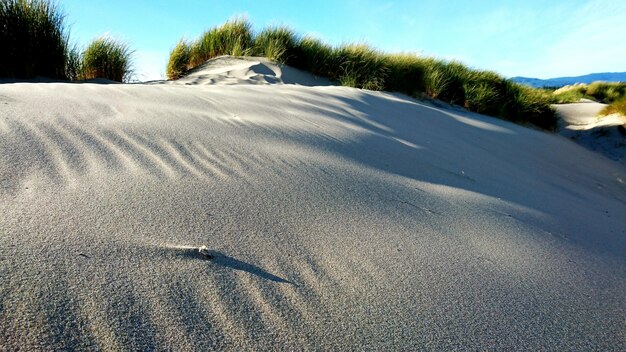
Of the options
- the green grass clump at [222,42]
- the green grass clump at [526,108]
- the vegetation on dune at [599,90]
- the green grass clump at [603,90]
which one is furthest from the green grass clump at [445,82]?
the green grass clump at [603,90]

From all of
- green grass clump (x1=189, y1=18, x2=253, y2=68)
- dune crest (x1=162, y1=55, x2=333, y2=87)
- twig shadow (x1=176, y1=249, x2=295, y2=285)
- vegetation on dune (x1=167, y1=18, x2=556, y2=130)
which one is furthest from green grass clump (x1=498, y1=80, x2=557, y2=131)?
twig shadow (x1=176, y1=249, x2=295, y2=285)

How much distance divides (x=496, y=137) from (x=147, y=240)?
4.10 m

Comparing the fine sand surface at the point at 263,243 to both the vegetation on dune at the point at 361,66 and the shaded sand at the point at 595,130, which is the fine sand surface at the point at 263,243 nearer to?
the vegetation on dune at the point at 361,66

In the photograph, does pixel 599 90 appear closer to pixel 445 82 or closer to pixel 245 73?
pixel 445 82

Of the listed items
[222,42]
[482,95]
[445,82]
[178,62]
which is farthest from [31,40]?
[482,95]

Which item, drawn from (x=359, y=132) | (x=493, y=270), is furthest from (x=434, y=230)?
(x=359, y=132)

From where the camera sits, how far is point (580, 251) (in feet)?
5.30

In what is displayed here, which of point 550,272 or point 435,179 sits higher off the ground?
point 435,179

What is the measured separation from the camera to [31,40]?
15.5ft

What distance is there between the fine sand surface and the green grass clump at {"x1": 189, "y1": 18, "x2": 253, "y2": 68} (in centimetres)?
465

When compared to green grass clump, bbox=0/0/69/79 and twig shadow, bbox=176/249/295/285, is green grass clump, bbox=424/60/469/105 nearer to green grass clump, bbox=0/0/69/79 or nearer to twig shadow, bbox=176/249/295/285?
green grass clump, bbox=0/0/69/79

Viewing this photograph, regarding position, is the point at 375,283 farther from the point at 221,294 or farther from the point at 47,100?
the point at 47,100

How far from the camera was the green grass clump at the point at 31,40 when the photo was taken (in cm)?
459

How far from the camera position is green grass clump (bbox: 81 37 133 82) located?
17.4 ft
